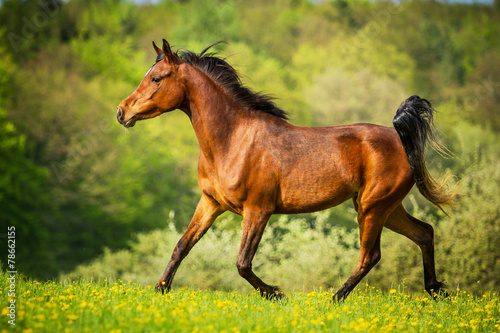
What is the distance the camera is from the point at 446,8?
74.6 metres

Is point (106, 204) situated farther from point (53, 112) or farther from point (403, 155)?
point (403, 155)

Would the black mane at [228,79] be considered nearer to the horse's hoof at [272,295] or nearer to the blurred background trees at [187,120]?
the horse's hoof at [272,295]

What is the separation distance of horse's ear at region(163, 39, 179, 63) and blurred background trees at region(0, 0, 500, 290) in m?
11.6

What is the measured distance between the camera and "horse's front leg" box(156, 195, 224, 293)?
254 inches

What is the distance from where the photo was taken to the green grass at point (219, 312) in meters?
4.61

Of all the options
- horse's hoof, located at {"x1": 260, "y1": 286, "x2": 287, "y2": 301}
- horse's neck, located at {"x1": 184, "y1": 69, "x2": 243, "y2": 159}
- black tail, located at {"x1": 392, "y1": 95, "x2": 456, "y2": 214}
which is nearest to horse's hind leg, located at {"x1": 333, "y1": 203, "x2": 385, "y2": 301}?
black tail, located at {"x1": 392, "y1": 95, "x2": 456, "y2": 214}

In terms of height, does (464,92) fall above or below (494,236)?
above

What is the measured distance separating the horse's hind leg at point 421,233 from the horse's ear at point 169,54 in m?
3.30

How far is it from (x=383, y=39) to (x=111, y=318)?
64826 millimetres

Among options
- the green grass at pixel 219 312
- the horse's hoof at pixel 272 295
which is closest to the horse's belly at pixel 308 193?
the horse's hoof at pixel 272 295

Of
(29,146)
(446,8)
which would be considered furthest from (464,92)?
(29,146)

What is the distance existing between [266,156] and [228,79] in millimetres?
1121

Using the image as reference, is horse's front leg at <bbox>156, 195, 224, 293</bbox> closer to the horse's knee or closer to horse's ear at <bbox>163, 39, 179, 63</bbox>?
horse's ear at <bbox>163, 39, 179, 63</bbox>

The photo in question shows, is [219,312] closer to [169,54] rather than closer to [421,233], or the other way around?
Answer: [169,54]
